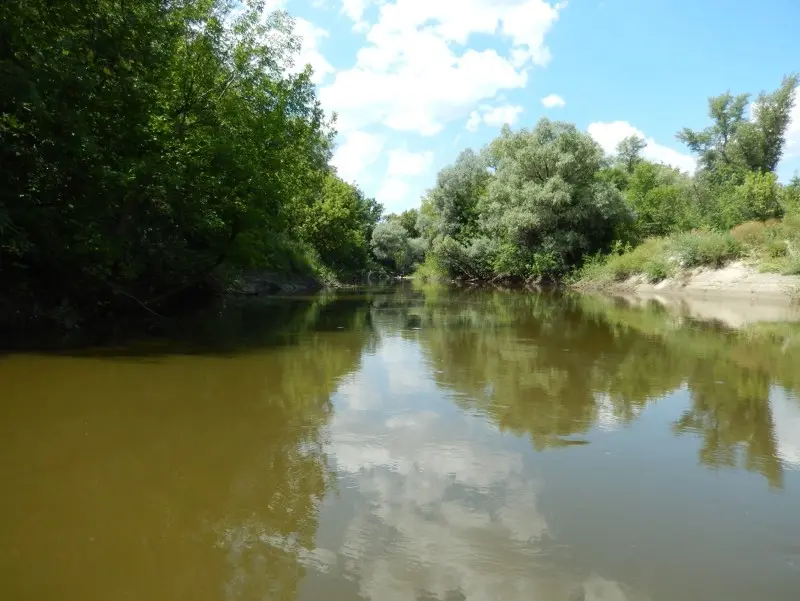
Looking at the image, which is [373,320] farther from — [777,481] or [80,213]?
[777,481]

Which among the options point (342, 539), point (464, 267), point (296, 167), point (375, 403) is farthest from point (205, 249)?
point (464, 267)

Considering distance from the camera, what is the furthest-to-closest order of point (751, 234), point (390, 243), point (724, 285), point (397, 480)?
1. point (390, 243)
2. point (751, 234)
3. point (724, 285)
4. point (397, 480)

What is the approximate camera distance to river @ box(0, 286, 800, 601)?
3184 millimetres

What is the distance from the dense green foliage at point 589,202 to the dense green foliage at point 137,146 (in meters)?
20.7

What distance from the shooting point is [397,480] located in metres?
4.64

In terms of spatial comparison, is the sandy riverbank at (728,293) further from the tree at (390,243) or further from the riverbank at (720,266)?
the tree at (390,243)

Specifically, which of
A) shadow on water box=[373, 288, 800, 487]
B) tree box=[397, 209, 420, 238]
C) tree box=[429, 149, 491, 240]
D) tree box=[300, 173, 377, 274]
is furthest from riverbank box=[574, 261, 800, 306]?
tree box=[397, 209, 420, 238]

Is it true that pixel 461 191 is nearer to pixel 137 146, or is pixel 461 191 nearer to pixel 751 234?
pixel 751 234

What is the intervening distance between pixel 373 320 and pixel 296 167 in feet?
25.9

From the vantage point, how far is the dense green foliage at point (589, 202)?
34531 mm

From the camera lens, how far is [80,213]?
43.0 feet

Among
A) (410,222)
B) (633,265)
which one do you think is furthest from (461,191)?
(410,222)

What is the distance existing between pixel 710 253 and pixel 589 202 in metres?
10.5

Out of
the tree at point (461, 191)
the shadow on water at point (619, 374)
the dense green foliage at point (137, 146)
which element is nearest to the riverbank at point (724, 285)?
the shadow on water at point (619, 374)
